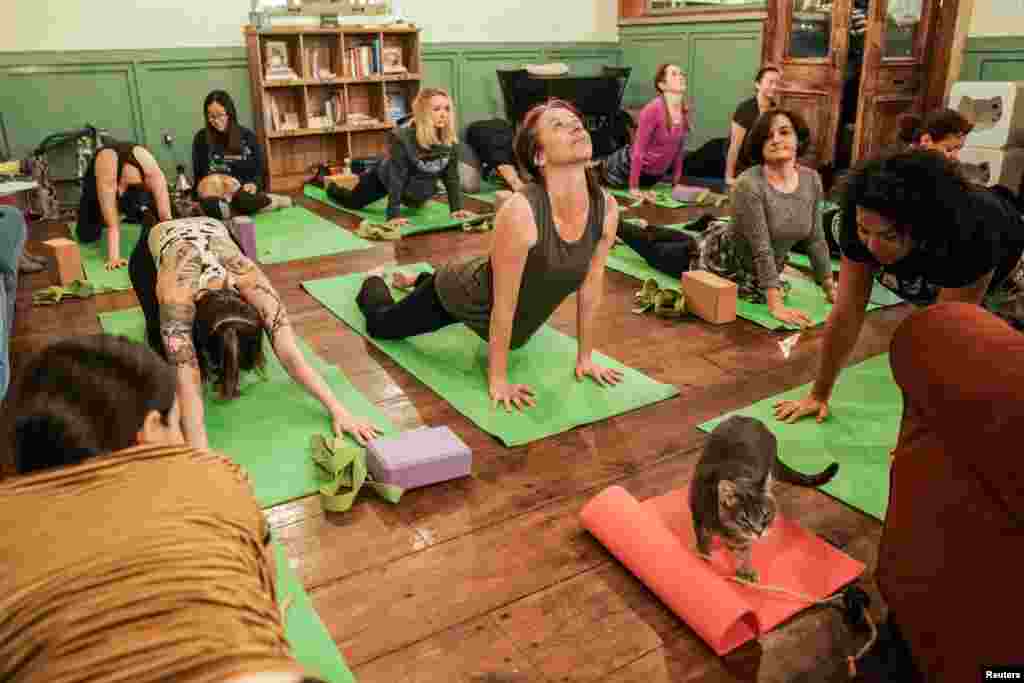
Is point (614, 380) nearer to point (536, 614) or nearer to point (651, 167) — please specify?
point (536, 614)

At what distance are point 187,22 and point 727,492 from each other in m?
6.33

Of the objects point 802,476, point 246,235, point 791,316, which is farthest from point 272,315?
point 791,316

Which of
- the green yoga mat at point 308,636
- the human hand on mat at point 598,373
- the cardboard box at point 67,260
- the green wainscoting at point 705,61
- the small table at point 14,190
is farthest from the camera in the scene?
the green wainscoting at point 705,61

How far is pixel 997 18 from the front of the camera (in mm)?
5746

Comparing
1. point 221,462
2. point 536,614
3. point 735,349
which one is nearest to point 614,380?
point 735,349

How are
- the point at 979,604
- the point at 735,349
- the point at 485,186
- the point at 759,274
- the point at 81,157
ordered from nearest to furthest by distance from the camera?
the point at 979,604 < the point at 735,349 < the point at 759,274 < the point at 81,157 < the point at 485,186

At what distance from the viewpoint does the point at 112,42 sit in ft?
20.4

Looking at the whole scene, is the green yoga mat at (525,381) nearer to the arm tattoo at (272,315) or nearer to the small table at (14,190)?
the arm tattoo at (272,315)

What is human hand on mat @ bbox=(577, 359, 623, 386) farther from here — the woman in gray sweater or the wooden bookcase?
the wooden bookcase

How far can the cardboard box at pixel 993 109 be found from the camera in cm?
530

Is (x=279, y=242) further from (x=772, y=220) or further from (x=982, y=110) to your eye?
(x=982, y=110)

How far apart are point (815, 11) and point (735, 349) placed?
4319 millimetres

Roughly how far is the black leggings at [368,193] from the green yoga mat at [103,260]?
1392 millimetres

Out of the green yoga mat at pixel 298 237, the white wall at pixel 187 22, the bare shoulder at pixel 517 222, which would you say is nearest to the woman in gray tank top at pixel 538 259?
the bare shoulder at pixel 517 222
